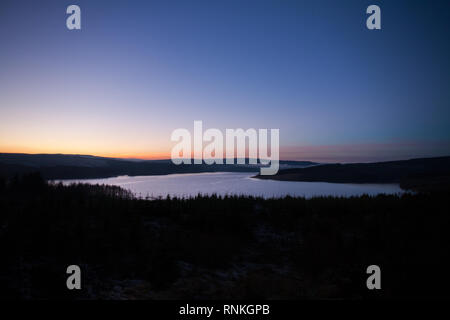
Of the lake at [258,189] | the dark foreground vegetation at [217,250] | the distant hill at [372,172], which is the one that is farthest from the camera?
the distant hill at [372,172]

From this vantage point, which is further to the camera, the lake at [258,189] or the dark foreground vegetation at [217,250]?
the lake at [258,189]

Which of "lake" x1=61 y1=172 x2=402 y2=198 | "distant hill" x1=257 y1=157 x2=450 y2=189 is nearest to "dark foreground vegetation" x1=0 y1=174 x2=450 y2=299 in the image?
"lake" x1=61 y1=172 x2=402 y2=198

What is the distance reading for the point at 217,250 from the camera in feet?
20.2

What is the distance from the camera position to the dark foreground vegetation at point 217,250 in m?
4.50

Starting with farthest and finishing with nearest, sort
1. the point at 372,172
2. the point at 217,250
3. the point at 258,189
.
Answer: the point at 372,172, the point at 258,189, the point at 217,250

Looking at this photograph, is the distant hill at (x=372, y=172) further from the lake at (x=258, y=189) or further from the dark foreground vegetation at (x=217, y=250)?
the dark foreground vegetation at (x=217, y=250)

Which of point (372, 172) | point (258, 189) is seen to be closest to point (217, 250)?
point (258, 189)

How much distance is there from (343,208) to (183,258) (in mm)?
7214

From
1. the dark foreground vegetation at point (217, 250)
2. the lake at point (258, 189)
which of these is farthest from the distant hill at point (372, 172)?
the dark foreground vegetation at point (217, 250)

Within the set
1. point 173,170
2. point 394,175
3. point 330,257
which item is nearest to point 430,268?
point 330,257

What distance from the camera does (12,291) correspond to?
4.01 metres

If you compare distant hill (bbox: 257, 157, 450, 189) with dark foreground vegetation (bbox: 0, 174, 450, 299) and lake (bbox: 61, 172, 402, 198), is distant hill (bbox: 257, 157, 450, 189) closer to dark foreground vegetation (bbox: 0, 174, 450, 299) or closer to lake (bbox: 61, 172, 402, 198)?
lake (bbox: 61, 172, 402, 198)

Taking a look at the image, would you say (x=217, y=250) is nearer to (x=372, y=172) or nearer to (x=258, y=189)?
(x=258, y=189)
